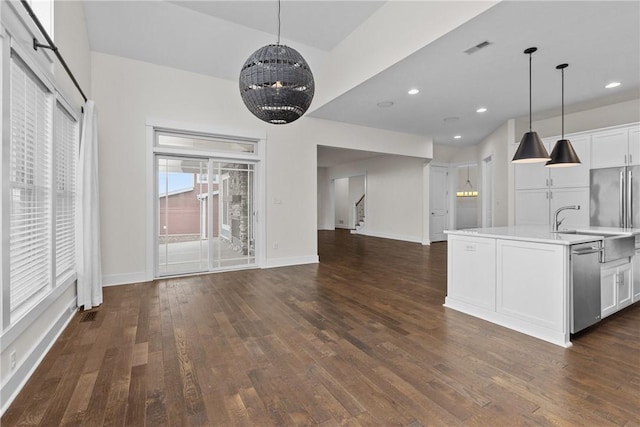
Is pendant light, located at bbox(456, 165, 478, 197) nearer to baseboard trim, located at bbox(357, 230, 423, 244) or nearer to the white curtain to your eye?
baseboard trim, located at bbox(357, 230, 423, 244)

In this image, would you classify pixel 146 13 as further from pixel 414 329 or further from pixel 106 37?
pixel 414 329

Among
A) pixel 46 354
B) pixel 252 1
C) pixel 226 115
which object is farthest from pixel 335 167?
pixel 46 354

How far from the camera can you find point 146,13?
4016 millimetres

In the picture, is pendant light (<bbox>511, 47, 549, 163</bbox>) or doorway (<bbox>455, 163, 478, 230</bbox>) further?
doorway (<bbox>455, 163, 478, 230</bbox>)

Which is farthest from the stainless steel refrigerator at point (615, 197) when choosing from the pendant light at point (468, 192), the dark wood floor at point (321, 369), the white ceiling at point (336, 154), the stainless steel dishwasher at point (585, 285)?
the pendant light at point (468, 192)

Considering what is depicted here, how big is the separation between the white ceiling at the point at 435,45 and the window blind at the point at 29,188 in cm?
228

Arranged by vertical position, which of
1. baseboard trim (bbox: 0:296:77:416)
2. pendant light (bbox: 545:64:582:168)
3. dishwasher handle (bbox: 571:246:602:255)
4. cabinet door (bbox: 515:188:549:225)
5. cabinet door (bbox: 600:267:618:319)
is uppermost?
pendant light (bbox: 545:64:582:168)

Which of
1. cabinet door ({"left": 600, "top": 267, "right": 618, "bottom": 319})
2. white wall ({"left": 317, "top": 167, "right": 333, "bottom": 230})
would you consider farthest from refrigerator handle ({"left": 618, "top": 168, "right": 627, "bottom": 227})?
white wall ({"left": 317, "top": 167, "right": 333, "bottom": 230})

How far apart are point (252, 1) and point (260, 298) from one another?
3.90m

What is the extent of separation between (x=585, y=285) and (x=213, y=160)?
5268 millimetres

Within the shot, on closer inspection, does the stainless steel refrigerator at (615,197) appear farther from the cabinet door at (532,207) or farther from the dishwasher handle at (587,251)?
the dishwasher handle at (587,251)

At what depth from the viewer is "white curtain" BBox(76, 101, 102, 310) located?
11.4 feet

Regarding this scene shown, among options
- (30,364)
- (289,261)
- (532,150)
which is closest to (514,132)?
(532,150)

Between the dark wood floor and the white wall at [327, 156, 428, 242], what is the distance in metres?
5.61
